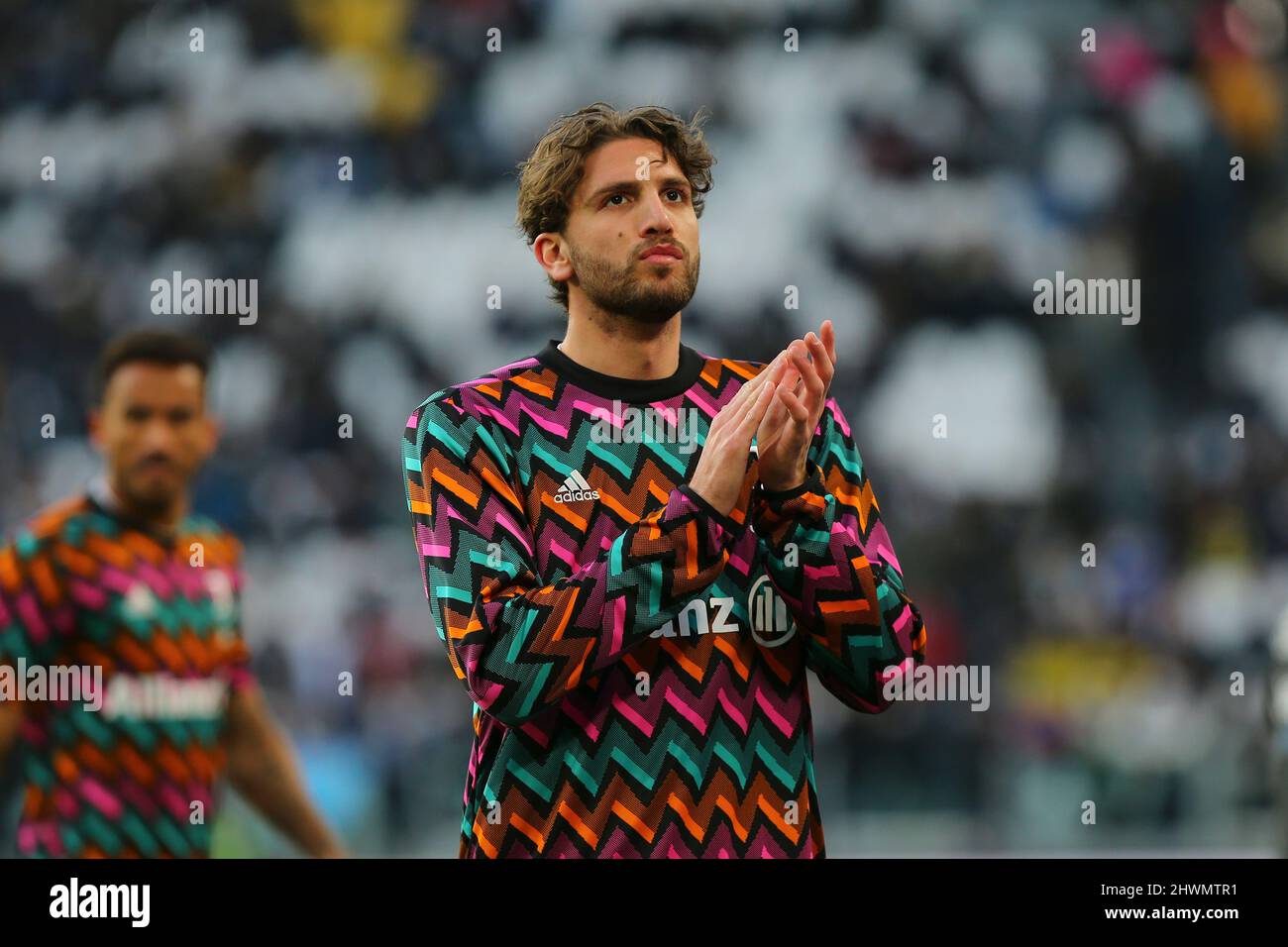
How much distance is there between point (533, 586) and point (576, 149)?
0.73m

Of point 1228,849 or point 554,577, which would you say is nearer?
point 554,577

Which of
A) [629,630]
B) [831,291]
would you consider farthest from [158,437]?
[831,291]

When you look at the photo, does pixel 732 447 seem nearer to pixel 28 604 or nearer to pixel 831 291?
pixel 28 604

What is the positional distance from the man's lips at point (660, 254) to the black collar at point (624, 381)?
17 cm

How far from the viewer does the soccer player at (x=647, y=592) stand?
1.93 m

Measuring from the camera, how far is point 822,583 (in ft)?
6.50

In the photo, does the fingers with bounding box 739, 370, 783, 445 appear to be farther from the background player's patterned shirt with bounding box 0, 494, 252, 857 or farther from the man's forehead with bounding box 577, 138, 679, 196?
the background player's patterned shirt with bounding box 0, 494, 252, 857

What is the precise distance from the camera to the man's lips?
215 centimetres

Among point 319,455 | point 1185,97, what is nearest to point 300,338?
point 319,455

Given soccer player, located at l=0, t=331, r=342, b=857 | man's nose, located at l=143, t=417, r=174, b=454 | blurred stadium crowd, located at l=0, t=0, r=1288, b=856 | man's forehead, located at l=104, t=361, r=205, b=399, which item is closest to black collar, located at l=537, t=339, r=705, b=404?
soccer player, located at l=0, t=331, r=342, b=857

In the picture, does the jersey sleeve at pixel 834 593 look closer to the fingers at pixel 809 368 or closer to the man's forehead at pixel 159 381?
the fingers at pixel 809 368
